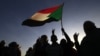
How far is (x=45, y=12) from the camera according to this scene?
9.43m

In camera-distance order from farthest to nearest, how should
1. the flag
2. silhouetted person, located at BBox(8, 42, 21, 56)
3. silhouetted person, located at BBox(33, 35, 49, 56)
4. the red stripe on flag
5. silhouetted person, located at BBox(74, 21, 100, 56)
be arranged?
1. silhouetted person, located at BBox(8, 42, 21, 56)
2. the red stripe on flag
3. the flag
4. silhouetted person, located at BBox(33, 35, 49, 56)
5. silhouetted person, located at BBox(74, 21, 100, 56)

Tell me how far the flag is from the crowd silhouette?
0.69 metres

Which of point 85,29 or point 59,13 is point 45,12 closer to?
point 59,13

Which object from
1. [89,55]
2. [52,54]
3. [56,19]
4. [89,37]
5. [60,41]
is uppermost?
[56,19]

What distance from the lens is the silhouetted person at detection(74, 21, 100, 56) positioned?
13.8ft

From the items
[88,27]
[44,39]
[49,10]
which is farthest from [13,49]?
[88,27]

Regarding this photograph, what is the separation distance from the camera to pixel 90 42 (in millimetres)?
4316

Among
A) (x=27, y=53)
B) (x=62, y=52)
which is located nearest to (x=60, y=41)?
(x=62, y=52)

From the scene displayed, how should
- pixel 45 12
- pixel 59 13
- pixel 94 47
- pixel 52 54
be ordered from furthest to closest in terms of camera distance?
pixel 45 12 → pixel 59 13 → pixel 52 54 → pixel 94 47

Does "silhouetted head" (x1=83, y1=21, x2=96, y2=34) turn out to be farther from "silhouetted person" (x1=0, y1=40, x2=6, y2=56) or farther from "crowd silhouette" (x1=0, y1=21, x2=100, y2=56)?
"silhouetted person" (x1=0, y1=40, x2=6, y2=56)

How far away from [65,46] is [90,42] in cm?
399

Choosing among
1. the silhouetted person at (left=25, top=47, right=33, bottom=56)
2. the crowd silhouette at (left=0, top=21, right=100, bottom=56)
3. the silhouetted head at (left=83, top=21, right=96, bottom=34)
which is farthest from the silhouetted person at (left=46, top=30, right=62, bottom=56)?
the silhouetted head at (left=83, top=21, right=96, bottom=34)

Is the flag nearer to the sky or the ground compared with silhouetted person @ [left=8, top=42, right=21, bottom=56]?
nearer to the sky

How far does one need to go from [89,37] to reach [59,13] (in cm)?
433
